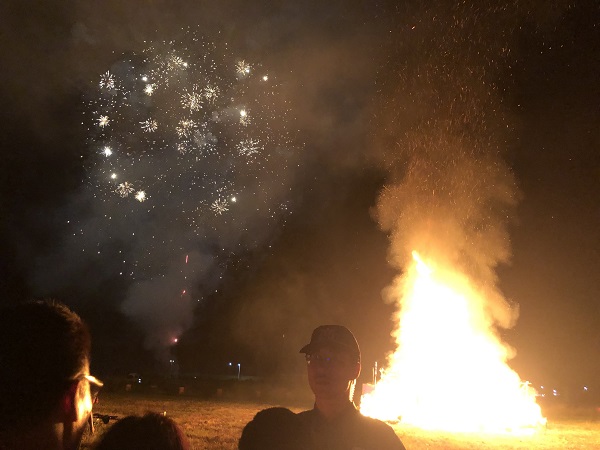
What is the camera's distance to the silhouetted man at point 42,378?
125 centimetres

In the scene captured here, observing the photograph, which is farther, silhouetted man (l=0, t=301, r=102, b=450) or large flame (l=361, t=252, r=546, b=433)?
large flame (l=361, t=252, r=546, b=433)

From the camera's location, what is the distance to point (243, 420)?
12.3 m

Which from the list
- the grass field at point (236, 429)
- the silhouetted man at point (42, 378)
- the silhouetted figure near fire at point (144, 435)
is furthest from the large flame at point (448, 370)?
the silhouetted man at point (42, 378)

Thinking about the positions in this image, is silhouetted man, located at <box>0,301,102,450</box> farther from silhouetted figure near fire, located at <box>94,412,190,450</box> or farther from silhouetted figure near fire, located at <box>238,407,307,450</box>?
silhouetted figure near fire, located at <box>238,407,307,450</box>

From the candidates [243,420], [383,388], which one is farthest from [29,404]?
[383,388]

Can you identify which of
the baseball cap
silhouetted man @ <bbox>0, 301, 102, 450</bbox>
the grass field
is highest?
the baseball cap

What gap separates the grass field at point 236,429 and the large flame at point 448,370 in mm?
1069

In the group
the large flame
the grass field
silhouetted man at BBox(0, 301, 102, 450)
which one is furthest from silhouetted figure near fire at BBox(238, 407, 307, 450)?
the large flame

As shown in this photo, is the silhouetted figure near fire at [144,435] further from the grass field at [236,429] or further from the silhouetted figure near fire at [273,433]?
the grass field at [236,429]

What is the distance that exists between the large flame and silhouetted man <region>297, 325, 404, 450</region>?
11507 millimetres

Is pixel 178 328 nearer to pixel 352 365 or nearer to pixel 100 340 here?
pixel 100 340

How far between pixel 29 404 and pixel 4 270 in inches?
1165

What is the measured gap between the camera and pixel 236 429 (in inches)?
424

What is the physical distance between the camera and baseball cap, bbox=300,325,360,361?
118 inches
